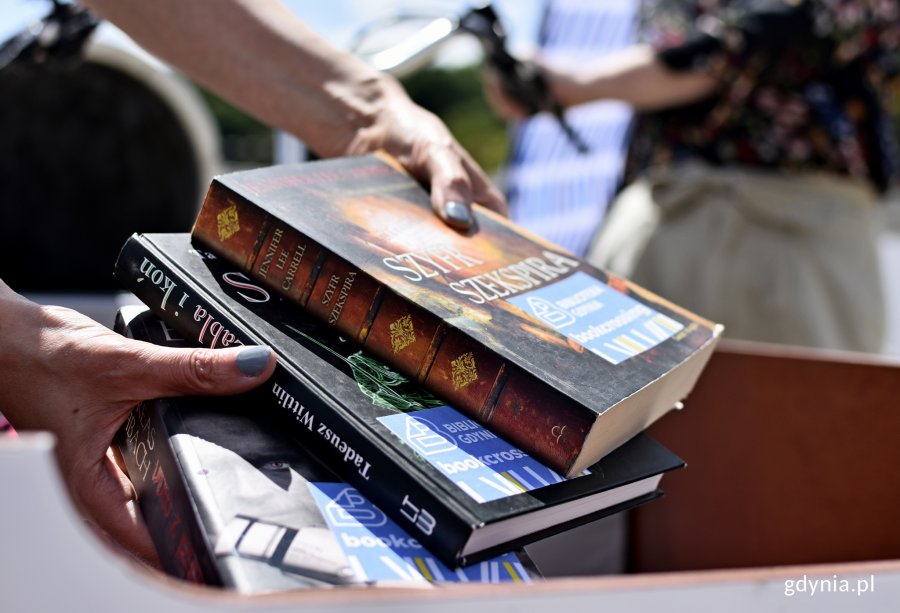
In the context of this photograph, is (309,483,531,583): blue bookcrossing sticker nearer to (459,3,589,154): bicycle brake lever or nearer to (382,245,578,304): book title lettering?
(382,245,578,304): book title lettering

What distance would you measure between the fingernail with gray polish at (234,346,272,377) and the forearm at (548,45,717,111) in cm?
104

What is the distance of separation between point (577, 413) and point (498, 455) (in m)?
0.06

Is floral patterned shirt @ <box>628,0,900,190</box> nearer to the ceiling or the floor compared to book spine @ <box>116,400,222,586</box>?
nearer to the ceiling

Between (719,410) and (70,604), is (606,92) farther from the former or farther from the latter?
(70,604)

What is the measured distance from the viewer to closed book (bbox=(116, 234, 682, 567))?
473 millimetres

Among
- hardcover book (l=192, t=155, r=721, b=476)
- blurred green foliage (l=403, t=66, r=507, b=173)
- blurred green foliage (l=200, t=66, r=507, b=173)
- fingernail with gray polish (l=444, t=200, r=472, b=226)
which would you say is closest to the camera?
hardcover book (l=192, t=155, r=721, b=476)

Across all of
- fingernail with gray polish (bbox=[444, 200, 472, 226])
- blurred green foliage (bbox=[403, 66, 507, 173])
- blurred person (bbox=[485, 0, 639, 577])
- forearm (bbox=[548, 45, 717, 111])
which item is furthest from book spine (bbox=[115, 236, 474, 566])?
blurred green foliage (bbox=[403, 66, 507, 173])

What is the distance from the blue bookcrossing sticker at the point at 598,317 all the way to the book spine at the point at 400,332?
0.08 m

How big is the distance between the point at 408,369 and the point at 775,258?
103 centimetres

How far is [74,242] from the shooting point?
2.78 m

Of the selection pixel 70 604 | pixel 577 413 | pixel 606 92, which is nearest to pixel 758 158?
pixel 606 92

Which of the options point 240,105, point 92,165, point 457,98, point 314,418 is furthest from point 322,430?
point 457,98

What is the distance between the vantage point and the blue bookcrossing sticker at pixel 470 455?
484 mm

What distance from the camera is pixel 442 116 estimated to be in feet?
35.6
